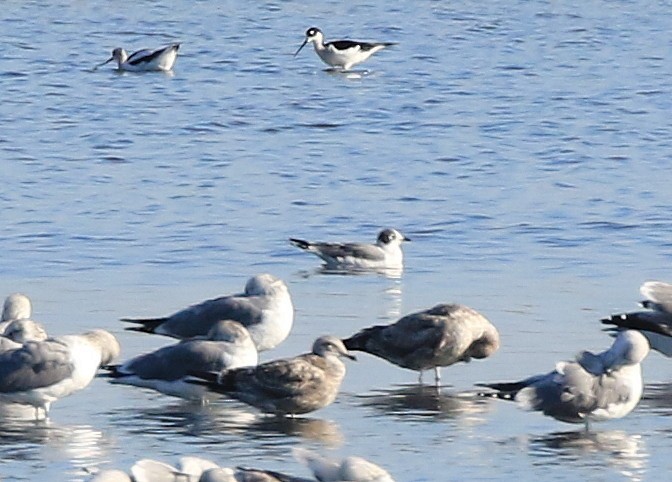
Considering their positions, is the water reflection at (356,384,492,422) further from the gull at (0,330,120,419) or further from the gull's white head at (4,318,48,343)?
the gull's white head at (4,318,48,343)

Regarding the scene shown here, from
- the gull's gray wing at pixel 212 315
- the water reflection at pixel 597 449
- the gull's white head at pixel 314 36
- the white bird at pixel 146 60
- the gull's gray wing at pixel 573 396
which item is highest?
the gull's white head at pixel 314 36

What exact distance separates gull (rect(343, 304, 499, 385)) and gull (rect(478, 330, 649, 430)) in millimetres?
905

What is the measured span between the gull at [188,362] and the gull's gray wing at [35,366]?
17.4 inches

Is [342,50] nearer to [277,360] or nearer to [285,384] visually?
[277,360]

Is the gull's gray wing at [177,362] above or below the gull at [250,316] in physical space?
below

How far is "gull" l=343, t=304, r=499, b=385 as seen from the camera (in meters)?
10.3

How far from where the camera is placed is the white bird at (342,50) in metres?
29.2

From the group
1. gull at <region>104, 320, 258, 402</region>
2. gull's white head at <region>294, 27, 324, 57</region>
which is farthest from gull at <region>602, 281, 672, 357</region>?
gull's white head at <region>294, 27, 324, 57</region>

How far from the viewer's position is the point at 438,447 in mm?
8938

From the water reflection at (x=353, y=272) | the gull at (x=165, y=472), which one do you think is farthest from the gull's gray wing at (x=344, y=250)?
the gull at (x=165, y=472)

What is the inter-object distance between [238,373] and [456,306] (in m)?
1.45

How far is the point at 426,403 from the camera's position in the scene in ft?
32.6

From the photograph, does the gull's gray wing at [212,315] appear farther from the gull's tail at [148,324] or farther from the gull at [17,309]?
the gull at [17,309]

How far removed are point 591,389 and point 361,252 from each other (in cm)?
493
